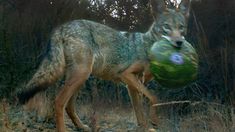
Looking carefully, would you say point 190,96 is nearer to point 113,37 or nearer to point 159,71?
point 113,37

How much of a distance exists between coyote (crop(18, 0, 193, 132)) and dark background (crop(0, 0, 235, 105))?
3.70 feet

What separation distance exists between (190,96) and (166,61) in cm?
436

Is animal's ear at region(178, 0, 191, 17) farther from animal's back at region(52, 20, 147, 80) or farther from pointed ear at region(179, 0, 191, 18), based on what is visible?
animal's back at region(52, 20, 147, 80)

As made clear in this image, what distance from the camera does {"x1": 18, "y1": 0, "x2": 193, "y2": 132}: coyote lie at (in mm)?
6386

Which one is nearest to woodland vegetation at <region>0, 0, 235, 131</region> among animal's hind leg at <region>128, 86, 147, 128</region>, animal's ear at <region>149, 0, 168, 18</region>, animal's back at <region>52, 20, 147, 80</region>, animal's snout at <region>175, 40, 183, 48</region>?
animal's hind leg at <region>128, 86, 147, 128</region>

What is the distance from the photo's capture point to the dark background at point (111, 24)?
8445 millimetres

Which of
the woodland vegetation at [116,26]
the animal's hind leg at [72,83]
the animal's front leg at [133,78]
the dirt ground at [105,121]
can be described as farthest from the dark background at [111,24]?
the animal's front leg at [133,78]

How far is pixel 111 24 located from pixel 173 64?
318 inches

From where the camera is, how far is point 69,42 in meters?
6.68

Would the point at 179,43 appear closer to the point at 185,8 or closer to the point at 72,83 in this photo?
the point at 72,83

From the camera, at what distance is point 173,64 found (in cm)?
532

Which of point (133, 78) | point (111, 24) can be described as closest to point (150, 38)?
point (133, 78)

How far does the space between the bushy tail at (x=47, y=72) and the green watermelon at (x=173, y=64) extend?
1.49 meters

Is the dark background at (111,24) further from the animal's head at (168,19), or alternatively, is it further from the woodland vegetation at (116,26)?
the animal's head at (168,19)
